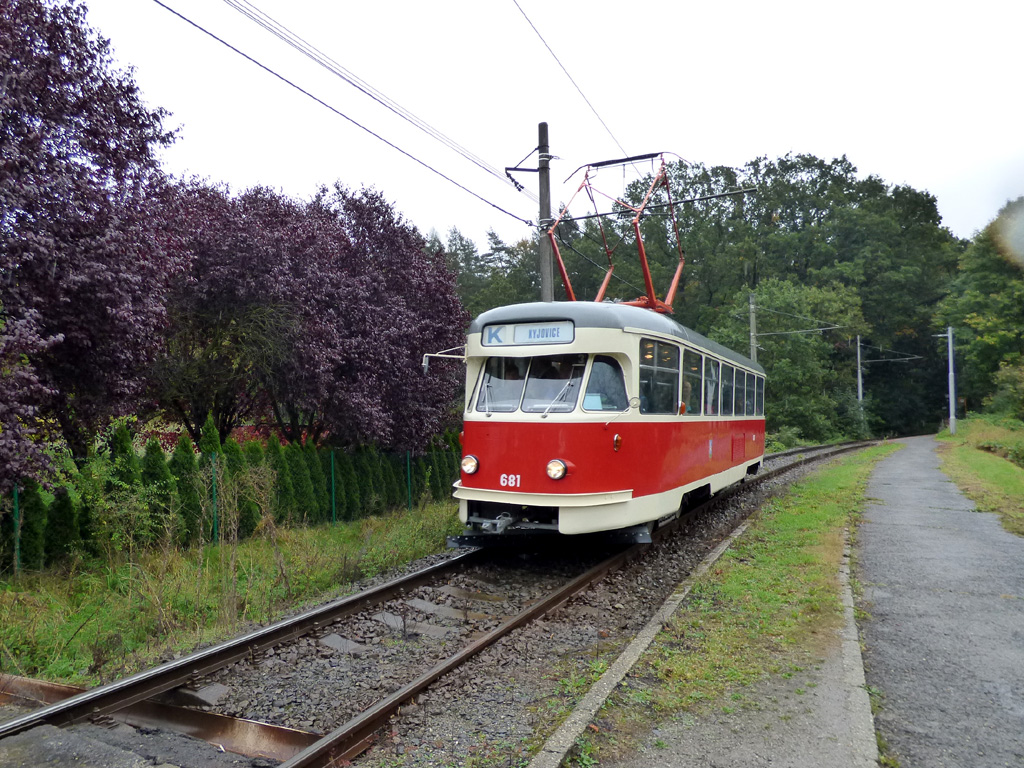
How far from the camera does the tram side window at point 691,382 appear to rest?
10172mm

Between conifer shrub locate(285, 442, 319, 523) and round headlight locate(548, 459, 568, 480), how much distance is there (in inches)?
248

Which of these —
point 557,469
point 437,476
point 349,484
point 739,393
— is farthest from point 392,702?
point 437,476

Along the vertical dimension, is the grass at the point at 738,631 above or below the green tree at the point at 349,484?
below

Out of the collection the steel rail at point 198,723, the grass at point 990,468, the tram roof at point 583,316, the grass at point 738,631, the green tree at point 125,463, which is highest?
the tram roof at point 583,316

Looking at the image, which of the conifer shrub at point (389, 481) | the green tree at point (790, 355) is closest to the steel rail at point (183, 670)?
the conifer shrub at point (389, 481)

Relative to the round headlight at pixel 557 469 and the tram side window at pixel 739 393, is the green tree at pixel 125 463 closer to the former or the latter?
the round headlight at pixel 557 469

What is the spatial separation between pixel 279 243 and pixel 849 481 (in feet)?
48.7

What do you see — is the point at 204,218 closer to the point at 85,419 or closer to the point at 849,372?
the point at 85,419

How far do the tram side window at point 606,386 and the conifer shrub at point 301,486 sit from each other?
6.56m

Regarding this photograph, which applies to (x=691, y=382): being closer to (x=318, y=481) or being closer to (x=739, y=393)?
(x=739, y=393)

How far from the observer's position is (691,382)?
10.5m

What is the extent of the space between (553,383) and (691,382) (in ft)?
9.31

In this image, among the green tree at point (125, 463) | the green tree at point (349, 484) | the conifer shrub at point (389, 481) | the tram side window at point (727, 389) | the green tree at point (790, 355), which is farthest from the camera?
the green tree at point (790, 355)

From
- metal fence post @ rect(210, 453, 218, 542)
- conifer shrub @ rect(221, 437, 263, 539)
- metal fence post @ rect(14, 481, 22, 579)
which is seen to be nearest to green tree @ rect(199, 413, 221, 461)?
conifer shrub @ rect(221, 437, 263, 539)
